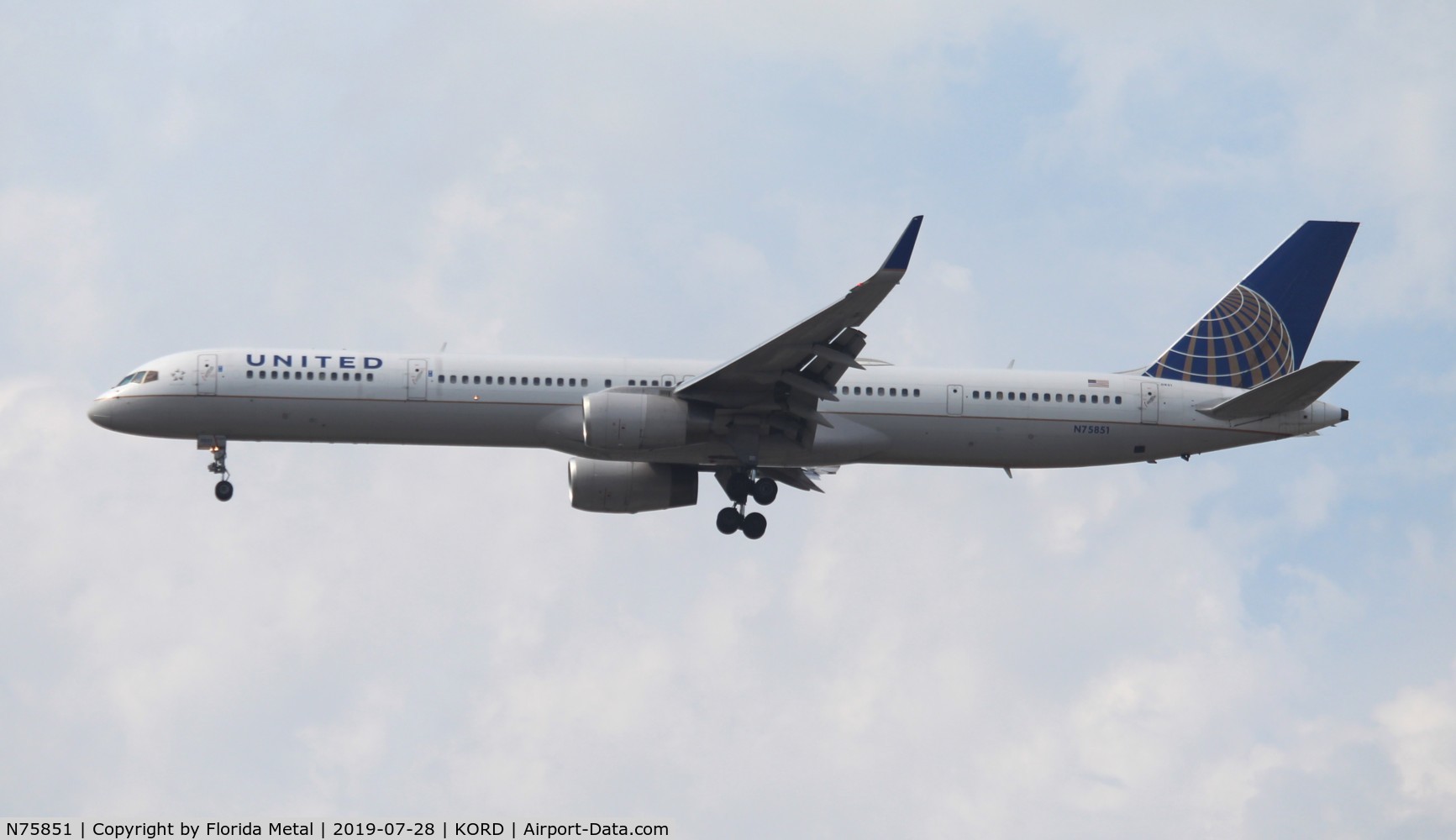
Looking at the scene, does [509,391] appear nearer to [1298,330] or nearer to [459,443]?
[459,443]

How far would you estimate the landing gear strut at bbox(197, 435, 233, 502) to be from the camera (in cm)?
4434

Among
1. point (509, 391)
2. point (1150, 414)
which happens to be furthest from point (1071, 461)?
point (509, 391)

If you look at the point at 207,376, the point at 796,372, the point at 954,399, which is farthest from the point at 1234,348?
the point at 207,376

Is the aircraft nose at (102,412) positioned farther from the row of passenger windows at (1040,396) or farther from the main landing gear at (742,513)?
the row of passenger windows at (1040,396)

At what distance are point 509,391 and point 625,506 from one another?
5.32 metres

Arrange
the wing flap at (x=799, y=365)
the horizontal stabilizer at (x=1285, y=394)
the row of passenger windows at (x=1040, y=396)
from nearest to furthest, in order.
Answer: the wing flap at (x=799, y=365)
the horizontal stabilizer at (x=1285, y=394)
the row of passenger windows at (x=1040, y=396)

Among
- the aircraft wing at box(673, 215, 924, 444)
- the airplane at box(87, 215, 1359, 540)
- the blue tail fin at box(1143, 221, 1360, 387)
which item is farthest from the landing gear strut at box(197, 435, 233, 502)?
the blue tail fin at box(1143, 221, 1360, 387)

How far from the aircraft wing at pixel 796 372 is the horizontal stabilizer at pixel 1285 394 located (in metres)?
10.5

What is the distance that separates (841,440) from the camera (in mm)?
44125

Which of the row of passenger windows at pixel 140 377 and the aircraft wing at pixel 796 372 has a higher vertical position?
the row of passenger windows at pixel 140 377

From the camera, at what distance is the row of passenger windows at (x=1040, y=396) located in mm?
44969

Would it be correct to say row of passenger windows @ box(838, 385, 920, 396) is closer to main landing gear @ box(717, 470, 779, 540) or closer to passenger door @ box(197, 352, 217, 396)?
main landing gear @ box(717, 470, 779, 540)

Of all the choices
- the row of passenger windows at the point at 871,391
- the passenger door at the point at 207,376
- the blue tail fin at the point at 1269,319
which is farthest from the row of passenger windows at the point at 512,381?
the blue tail fin at the point at 1269,319

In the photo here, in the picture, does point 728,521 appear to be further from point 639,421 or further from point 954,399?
point 954,399
